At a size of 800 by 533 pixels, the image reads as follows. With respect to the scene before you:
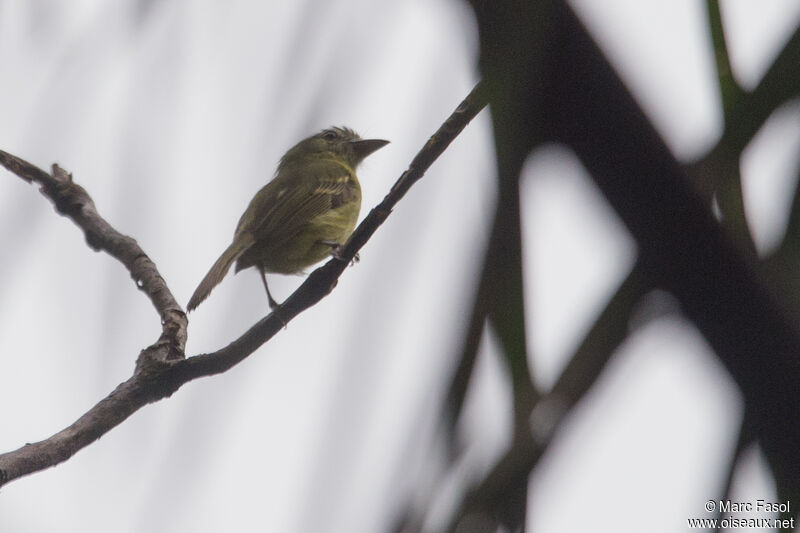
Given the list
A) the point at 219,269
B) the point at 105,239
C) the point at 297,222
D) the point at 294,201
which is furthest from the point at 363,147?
the point at 105,239

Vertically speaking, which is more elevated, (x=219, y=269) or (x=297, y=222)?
(x=297, y=222)

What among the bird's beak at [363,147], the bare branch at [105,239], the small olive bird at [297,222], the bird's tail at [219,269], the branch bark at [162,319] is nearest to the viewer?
the branch bark at [162,319]

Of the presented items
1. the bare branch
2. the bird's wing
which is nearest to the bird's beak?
the bird's wing

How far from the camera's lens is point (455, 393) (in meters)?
0.56

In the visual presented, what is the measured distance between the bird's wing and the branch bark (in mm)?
→ 2258

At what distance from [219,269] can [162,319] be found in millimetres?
1930

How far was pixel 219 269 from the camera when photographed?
471 centimetres

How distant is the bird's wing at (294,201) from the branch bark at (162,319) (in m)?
2.26

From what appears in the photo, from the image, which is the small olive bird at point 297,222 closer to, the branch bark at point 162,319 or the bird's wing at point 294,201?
the bird's wing at point 294,201

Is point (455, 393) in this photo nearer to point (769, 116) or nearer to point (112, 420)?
point (769, 116)

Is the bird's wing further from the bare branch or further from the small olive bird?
the bare branch

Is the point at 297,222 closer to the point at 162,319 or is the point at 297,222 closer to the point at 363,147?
the point at 363,147

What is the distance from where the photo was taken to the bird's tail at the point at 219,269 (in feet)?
13.4

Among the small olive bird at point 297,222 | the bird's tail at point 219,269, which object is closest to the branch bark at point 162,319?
the bird's tail at point 219,269
